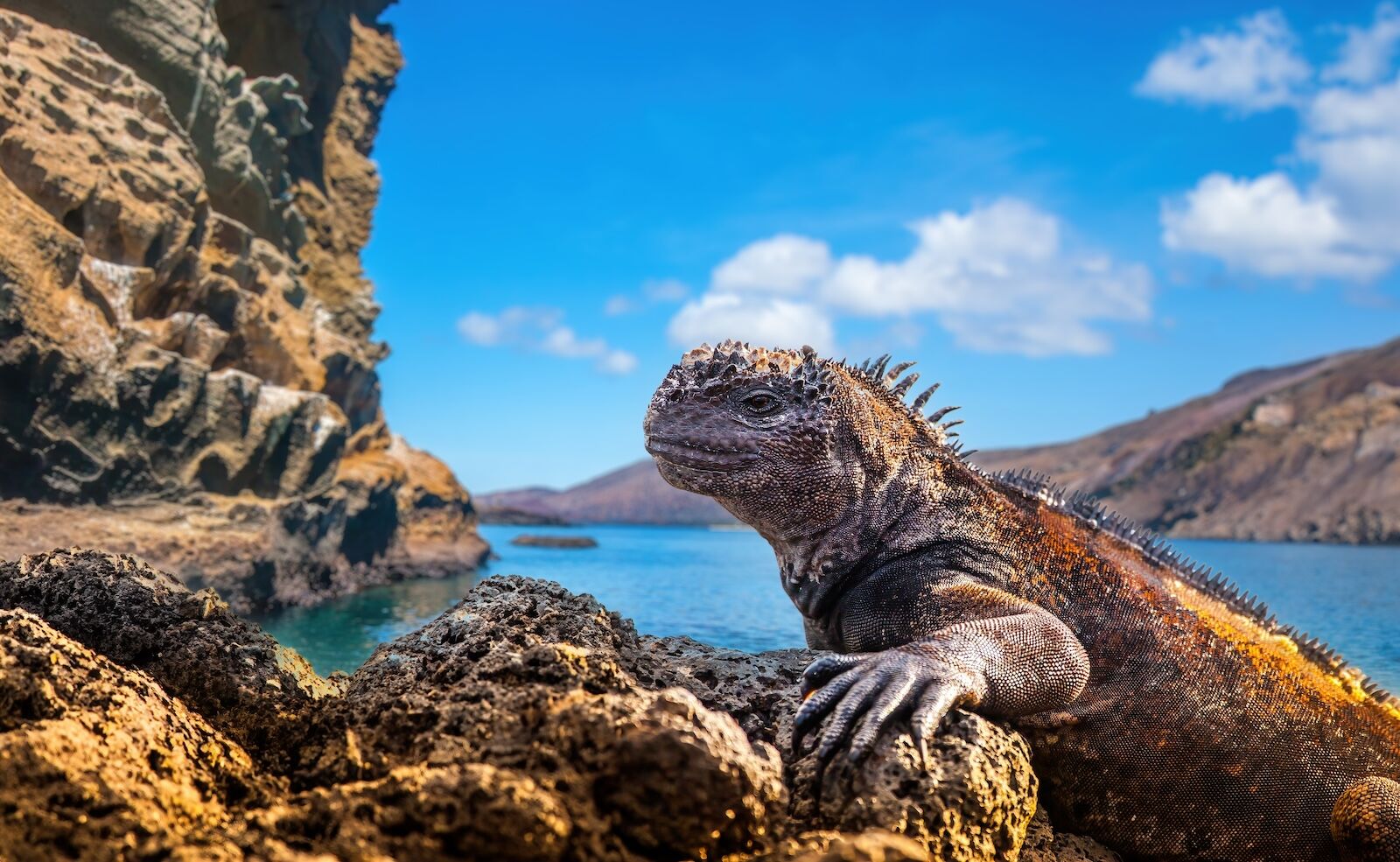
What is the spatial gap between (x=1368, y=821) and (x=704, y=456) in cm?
291

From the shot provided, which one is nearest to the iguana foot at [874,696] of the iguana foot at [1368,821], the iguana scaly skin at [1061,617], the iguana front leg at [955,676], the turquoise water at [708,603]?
the iguana front leg at [955,676]

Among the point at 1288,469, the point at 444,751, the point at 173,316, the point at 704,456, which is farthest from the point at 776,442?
the point at 1288,469

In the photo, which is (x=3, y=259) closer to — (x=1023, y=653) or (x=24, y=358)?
(x=24, y=358)

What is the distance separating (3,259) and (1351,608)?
35.6 m

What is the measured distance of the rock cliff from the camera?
1661 centimetres

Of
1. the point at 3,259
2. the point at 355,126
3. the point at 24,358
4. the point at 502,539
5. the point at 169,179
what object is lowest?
the point at 502,539

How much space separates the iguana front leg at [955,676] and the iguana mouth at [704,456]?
909mm

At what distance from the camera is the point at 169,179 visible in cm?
2003

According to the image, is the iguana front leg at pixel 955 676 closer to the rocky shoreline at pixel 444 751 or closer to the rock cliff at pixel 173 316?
the rocky shoreline at pixel 444 751

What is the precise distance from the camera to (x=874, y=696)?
119 inches

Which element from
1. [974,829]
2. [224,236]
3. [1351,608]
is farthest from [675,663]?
[1351,608]

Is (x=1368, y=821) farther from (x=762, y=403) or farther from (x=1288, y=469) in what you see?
(x=1288, y=469)

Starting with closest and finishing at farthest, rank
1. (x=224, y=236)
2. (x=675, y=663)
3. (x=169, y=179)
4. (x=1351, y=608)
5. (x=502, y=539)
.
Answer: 1. (x=675, y=663)
2. (x=169, y=179)
3. (x=224, y=236)
4. (x=1351, y=608)
5. (x=502, y=539)

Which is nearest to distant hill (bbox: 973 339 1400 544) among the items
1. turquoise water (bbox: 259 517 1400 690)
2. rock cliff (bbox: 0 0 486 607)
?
turquoise water (bbox: 259 517 1400 690)
